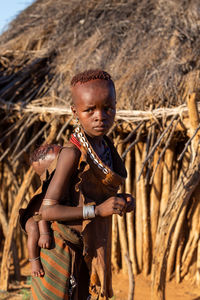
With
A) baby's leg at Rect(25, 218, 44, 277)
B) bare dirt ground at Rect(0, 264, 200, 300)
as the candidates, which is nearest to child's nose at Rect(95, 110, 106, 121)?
baby's leg at Rect(25, 218, 44, 277)

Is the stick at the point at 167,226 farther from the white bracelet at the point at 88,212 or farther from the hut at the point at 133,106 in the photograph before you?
the white bracelet at the point at 88,212

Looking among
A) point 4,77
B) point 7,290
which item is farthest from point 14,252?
point 4,77

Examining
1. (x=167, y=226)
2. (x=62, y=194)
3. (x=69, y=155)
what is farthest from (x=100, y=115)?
(x=167, y=226)

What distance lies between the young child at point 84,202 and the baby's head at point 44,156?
0.87 ft

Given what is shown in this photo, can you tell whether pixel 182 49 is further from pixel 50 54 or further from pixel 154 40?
pixel 50 54

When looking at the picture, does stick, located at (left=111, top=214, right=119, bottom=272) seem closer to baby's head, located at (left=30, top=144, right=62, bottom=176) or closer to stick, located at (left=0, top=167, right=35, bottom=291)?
stick, located at (left=0, top=167, right=35, bottom=291)

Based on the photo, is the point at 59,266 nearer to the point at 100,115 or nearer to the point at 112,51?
the point at 100,115

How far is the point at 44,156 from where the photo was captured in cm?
207

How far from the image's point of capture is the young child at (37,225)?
1825 mm

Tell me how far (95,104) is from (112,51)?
430cm

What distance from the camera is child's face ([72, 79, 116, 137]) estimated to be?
5.63ft

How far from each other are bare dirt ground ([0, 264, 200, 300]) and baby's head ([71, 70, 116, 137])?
11.5 ft

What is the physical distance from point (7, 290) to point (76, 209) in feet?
12.4

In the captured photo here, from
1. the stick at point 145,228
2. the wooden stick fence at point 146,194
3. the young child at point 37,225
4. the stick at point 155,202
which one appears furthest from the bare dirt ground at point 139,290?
the young child at point 37,225
